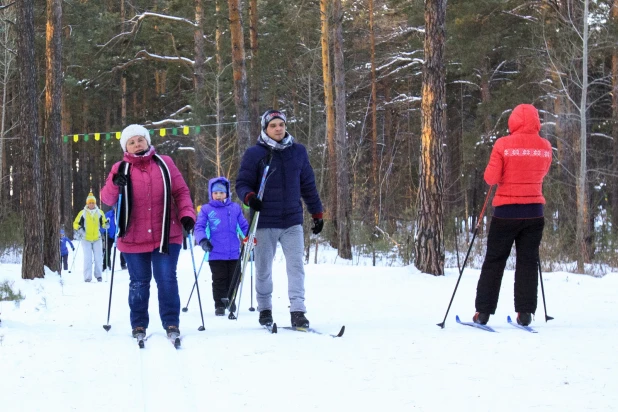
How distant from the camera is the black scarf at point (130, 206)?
584 cm

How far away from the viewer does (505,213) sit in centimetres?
636

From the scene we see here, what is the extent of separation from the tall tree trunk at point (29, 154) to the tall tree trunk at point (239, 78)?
5339 mm

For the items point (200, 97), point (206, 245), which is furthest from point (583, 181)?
point (200, 97)

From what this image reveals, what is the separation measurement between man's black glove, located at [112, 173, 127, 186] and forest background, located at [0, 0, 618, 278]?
6.59m

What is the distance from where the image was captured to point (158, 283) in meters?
6.04

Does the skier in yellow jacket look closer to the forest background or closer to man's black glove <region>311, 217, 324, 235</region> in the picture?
the forest background

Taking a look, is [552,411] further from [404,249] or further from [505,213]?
[404,249]

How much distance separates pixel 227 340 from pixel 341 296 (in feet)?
12.3

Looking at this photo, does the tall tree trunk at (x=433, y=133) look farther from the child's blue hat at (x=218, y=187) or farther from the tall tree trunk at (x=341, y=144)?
the tall tree trunk at (x=341, y=144)

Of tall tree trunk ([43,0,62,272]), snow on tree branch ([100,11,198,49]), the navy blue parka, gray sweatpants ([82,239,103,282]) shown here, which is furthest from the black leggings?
snow on tree branch ([100,11,198,49])

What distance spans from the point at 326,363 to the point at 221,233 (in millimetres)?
3614

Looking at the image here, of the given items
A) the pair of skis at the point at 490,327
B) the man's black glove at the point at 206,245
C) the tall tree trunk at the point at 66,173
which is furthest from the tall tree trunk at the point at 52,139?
the tall tree trunk at the point at 66,173

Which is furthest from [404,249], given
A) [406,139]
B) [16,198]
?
[16,198]

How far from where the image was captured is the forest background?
13367mm
